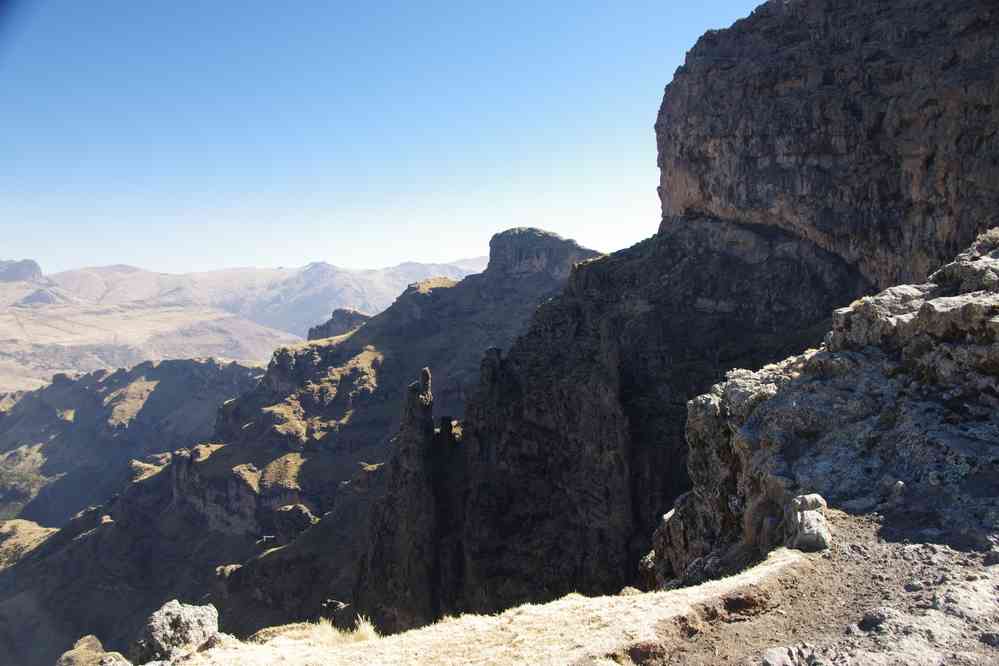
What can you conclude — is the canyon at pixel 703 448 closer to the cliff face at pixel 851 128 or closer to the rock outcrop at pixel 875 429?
the rock outcrop at pixel 875 429

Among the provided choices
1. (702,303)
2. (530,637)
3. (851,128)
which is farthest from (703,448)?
(851,128)

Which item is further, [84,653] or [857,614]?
[84,653]

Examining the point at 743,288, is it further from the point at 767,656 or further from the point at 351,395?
the point at 351,395

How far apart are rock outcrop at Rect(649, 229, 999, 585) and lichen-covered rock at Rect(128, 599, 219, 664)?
12.7 metres

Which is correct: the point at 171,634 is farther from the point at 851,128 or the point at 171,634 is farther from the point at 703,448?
the point at 851,128

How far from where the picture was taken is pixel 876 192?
55.9m

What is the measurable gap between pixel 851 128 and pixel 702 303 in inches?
809

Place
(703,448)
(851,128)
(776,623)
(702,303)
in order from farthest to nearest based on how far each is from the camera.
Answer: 1. (702,303)
2. (851,128)
3. (703,448)
4. (776,623)

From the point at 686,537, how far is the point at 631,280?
53409 millimetres

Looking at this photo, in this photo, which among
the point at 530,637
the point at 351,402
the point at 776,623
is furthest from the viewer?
the point at 351,402

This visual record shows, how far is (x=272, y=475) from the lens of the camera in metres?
127

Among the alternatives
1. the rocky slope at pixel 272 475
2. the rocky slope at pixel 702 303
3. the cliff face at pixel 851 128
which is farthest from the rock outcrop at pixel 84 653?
the cliff face at pixel 851 128

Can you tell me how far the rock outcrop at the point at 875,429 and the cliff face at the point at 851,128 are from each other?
30421 mm

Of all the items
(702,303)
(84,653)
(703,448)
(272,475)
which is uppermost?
(702,303)
